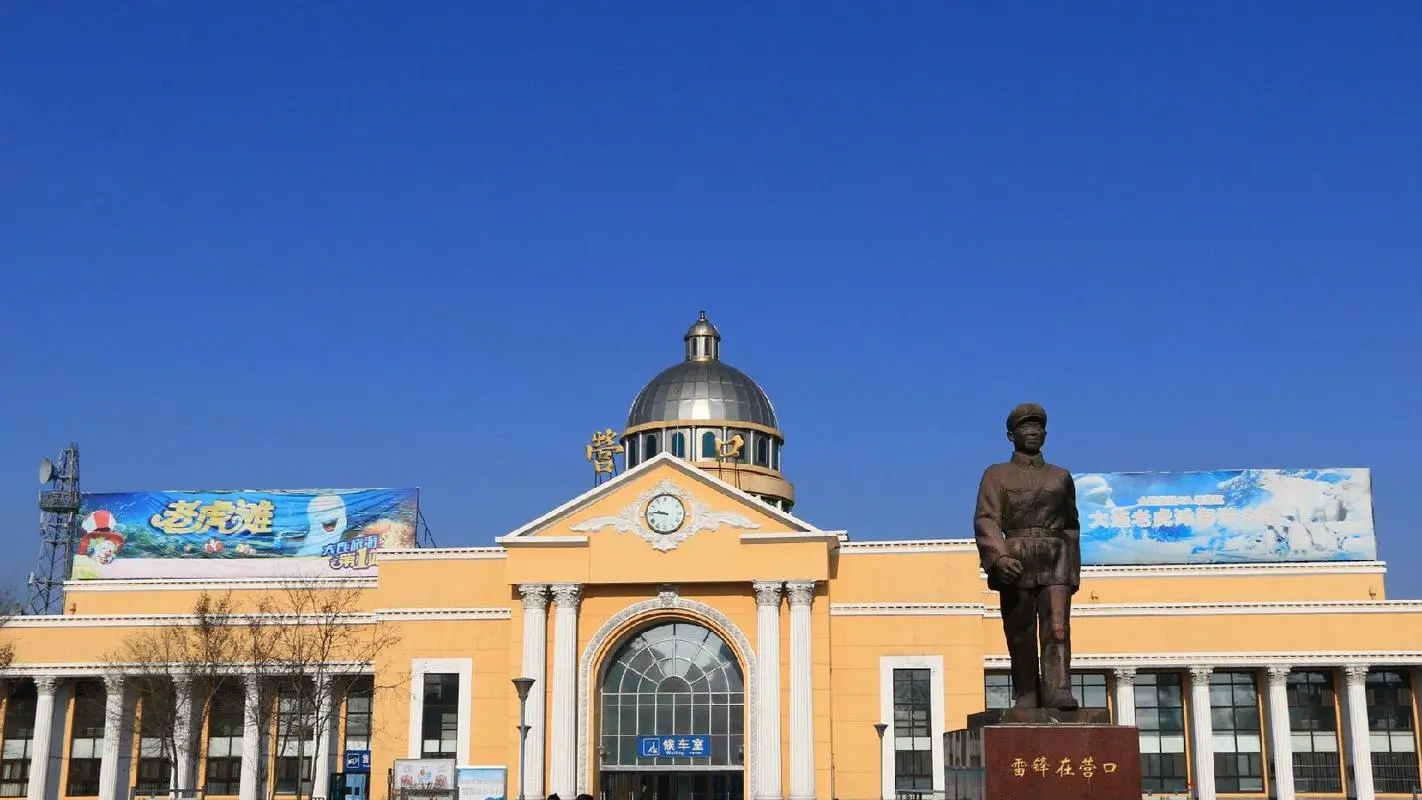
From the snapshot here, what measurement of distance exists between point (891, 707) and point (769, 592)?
5.55 meters

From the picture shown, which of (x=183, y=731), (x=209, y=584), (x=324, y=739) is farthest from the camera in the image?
(x=209, y=584)

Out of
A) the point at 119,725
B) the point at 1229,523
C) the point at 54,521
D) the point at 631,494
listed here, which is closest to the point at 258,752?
the point at 119,725

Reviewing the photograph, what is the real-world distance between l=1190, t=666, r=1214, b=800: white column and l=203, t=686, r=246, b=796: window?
3409 centimetres

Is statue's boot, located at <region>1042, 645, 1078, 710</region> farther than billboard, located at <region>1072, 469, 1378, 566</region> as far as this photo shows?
No

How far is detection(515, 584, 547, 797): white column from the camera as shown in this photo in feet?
157

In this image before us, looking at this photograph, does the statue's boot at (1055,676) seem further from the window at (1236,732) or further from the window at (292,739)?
the window at (1236,732)

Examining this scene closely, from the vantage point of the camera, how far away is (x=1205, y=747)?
51.8 metres

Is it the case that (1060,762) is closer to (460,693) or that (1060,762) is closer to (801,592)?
(801,592)

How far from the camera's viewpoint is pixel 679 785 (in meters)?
50.0

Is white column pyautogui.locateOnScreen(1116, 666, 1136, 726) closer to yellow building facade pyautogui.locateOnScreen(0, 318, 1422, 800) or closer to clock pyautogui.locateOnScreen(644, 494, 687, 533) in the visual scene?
yellow building facade pyautogui.locateOnScreen(0, 318, 1422, 800)

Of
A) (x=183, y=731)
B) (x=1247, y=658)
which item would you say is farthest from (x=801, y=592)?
(x=183, y=731)

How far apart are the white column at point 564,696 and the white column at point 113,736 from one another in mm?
16427

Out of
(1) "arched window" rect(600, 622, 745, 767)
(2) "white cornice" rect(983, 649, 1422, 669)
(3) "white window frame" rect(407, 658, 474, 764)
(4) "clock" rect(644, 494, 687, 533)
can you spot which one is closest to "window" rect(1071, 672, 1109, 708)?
(2) "white cornice" rect(983, 649, 1422, 669)

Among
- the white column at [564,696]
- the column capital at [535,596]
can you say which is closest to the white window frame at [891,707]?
the white column at [564,696]
